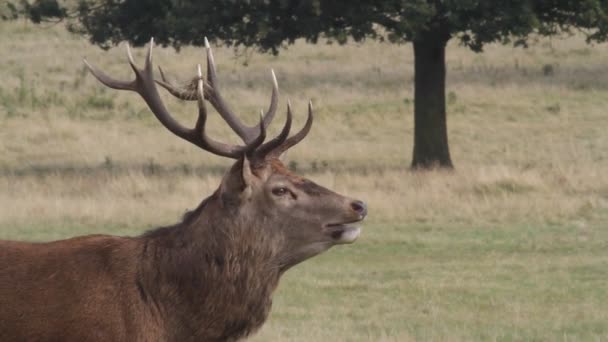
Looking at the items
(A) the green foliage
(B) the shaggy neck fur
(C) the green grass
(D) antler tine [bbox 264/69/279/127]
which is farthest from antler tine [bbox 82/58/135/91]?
(A) the green foliage

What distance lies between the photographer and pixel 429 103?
24266mm

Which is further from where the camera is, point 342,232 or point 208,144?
point 208,144

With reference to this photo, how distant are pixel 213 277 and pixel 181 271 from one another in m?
0.16

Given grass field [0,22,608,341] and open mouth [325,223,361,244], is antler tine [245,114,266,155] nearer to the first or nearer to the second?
open mouth [325,223,361,244]

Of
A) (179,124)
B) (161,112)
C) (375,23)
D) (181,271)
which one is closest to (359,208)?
(181,271)

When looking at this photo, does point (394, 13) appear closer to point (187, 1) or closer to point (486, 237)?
point (187, 1)

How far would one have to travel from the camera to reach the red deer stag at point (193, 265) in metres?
6.45

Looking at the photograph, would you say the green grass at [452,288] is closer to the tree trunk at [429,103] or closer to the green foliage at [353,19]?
the green foliage at [353,19]

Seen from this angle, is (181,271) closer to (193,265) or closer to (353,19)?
(193,265)

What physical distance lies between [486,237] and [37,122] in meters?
14.7

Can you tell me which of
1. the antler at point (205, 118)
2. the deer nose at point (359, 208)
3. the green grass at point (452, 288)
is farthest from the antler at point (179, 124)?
the green grass at point (452, 288)

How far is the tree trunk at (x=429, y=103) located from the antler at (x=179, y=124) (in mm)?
16439

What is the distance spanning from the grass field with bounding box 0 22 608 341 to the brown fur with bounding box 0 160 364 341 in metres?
3.43

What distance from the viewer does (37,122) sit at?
28.6 meters
